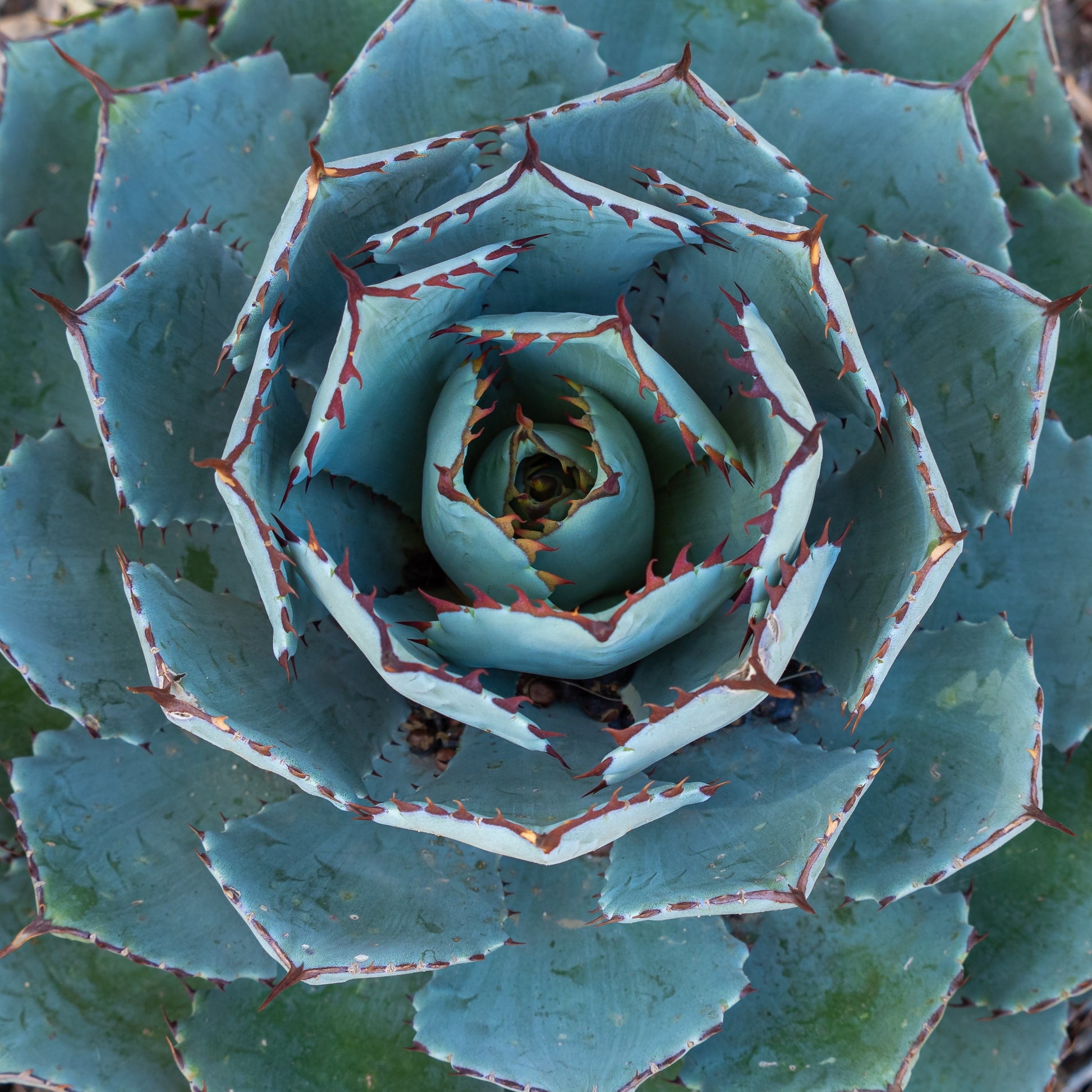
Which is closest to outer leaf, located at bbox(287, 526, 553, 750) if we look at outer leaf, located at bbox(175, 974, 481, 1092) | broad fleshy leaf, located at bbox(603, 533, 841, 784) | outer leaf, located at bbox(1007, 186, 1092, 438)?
broad fleshy leaf, located at bbox(603, 533, 841, 784)

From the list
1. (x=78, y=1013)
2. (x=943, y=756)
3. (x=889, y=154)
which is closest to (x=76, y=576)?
(x=78, y=1013)

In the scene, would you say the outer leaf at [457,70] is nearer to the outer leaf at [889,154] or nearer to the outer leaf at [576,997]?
the outer leaf at [889,154]

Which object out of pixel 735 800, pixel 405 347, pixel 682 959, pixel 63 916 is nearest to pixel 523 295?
pixel 405 347

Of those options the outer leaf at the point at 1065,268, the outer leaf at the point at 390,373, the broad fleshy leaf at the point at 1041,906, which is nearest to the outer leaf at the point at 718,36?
the outer leaf at the point at 1065,268

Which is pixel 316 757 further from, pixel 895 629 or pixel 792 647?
pixel 895 629

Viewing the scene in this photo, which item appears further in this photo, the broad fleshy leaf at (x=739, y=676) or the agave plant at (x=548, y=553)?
the agave plant at (x=548, y=553)
